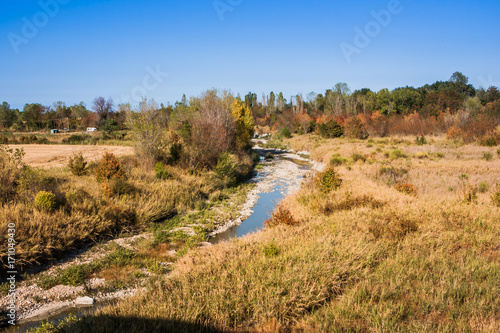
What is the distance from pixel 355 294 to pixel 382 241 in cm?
263

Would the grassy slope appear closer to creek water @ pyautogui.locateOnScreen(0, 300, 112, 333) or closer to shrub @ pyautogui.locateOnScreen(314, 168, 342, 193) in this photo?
creek water @ pyautogui.locateOnScreen(0, 300, 112, 333)

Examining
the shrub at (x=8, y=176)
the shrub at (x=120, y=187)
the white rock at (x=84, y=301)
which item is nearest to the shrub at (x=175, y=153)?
the shrub at (x=120, y=187)

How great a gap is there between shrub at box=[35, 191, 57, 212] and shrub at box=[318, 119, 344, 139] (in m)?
41.5

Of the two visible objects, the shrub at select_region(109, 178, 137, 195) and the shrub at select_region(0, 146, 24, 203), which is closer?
the shrub at select_region(0, 146, 24, 203)

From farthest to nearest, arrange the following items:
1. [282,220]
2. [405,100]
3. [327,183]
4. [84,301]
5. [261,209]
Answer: [405,100], [261,209], [327,183], [282,220], [84,301]

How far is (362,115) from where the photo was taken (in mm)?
55031

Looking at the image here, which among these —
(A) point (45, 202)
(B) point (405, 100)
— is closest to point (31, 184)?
(A) point (45, 202)

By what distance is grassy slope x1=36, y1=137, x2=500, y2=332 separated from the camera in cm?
436

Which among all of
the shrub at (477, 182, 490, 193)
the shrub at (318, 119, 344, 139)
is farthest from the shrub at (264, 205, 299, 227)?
the shrub at (318, 119, 344, 139)

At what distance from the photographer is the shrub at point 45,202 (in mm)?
9141

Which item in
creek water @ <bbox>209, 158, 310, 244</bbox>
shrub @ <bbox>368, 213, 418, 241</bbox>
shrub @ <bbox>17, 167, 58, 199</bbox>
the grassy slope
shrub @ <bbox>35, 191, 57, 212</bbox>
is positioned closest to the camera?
the grassy slope

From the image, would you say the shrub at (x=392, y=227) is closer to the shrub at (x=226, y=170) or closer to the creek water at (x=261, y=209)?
the creek water at (x=261, y=209)

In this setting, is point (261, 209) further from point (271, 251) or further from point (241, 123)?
point (241, 123)

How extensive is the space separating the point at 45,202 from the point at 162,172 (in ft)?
21.4
